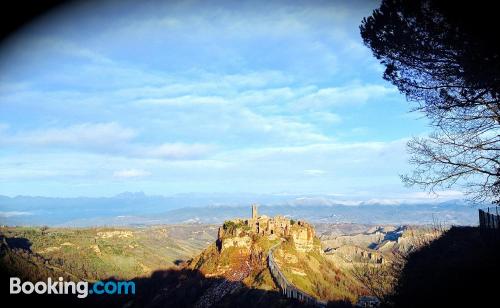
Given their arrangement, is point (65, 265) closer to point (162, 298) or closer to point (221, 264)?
point (162, 298)

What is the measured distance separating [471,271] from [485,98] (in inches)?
274

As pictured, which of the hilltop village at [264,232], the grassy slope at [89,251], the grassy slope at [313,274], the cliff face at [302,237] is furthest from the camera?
the grassy slope at [89,251]

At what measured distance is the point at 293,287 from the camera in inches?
2194

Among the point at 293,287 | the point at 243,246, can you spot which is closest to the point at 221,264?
the point at 243,246

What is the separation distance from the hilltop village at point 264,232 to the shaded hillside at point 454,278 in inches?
2103

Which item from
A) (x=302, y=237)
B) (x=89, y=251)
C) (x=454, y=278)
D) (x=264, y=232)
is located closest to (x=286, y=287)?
(x=264, y=232)

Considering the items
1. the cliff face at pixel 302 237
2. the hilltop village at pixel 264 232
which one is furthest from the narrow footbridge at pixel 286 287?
the cliff face at pixel 302 237

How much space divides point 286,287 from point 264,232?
16199 mm

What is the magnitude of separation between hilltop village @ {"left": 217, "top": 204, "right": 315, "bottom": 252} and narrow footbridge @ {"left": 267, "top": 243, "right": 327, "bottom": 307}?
414cm

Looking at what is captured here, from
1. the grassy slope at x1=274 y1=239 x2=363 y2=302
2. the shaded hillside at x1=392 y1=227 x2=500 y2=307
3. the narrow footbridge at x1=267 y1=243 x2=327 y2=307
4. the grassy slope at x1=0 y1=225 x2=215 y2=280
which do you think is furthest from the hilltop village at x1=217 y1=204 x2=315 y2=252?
the grassy slope at x1=0 y1=225 x2=215 y2=280

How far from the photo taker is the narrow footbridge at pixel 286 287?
47128 millimetres

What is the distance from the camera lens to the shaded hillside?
1088 centimetres

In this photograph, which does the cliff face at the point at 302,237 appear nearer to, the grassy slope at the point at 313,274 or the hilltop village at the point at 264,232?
the hilltop village at the point at 264,232

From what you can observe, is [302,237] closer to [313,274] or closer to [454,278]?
[313,274]
